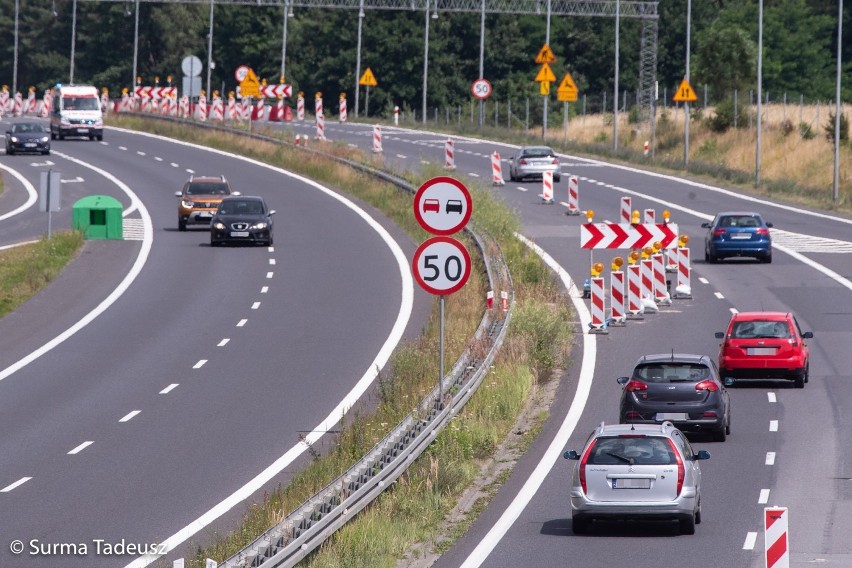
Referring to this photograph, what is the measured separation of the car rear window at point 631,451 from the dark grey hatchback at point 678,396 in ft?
18.9

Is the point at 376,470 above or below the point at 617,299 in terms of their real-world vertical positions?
below

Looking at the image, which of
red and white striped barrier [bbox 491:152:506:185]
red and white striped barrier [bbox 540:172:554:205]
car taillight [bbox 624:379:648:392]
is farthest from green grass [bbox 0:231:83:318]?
red and white striped barrier [bbox 491:152:506:185]

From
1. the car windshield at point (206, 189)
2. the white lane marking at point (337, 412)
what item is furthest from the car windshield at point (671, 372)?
the car windshield at point (206, 189)

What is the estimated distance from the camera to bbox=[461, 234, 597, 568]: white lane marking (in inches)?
682

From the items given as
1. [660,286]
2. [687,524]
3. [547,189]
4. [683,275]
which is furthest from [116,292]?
[687,524]

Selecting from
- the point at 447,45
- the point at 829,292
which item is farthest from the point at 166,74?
the point at 829,292

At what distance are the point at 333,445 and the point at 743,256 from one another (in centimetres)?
2636

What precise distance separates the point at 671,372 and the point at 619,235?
11.4 m

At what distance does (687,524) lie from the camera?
1805cm

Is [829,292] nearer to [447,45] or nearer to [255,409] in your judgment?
[255,409]

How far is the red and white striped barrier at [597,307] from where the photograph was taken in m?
33.3

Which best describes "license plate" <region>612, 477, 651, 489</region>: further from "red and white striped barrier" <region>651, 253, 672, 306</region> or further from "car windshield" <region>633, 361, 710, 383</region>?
"red and white striped barrier" <region>651, 253, 672, 306</region>

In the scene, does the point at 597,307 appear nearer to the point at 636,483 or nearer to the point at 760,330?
the point at 760,330

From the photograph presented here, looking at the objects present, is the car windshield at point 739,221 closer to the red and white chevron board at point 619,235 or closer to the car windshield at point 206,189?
the red and white chevron board at point 619,235
